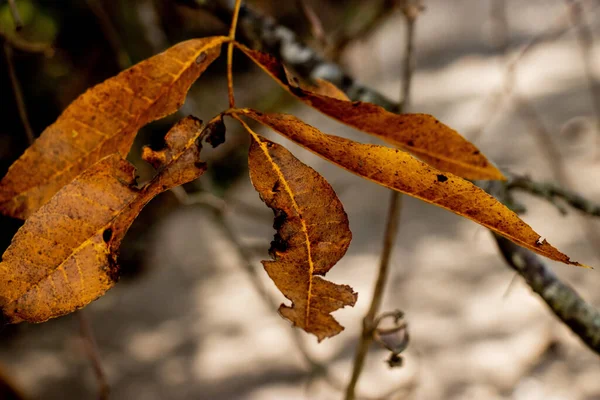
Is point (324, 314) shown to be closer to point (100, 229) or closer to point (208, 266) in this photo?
point (100, 229)

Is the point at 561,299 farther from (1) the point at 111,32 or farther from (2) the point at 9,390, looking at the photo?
(2) the point at 9,390

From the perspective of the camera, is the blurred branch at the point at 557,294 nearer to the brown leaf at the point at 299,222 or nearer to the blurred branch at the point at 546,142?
the brown leaf at the point at 299,222

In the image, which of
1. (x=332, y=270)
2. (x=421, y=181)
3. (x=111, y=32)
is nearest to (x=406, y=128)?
(x=421, y=181)

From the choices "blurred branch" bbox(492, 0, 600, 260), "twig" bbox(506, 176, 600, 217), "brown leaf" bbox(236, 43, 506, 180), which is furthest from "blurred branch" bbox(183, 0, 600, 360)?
"blurred branch" bbox(492, 0, 600, 260)

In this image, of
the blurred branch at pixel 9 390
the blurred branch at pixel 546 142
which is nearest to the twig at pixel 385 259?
the blurred branch at pixel 546 142

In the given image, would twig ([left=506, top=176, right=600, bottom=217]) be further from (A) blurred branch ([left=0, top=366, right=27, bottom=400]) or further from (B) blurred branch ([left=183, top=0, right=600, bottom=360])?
(A) blurred branch ([left=0, top=366, right=27, bottom=400])

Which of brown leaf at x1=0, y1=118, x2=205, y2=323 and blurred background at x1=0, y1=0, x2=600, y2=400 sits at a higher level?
brown leaf at x1=0, y1=118, x2=205, y2=323
